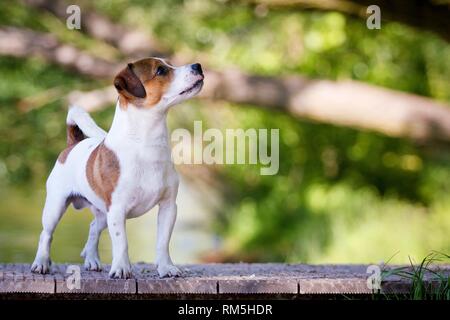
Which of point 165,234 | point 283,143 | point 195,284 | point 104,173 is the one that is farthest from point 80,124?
point 283,143

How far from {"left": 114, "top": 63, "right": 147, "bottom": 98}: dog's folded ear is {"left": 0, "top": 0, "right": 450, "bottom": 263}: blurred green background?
6663mm

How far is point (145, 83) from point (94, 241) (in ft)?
3.43

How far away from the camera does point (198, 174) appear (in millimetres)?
19875

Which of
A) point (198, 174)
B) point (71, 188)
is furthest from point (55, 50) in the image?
point (198, 174)

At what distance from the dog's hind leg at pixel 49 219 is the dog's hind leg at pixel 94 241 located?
0.19m

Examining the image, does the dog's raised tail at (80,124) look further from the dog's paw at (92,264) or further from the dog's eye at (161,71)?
the dog's eye at (161,71)

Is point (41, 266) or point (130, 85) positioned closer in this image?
point (130, 85)

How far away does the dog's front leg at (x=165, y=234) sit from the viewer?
4762mm

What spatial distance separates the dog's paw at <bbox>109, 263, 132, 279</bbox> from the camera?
462 cm

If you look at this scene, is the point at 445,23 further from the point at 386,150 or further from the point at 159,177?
the point at 386,150

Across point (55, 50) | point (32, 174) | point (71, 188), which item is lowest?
point (71, 188)

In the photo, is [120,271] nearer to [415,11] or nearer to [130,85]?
[130,85]

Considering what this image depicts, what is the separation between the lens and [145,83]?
183 inches

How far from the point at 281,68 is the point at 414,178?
3373mm
